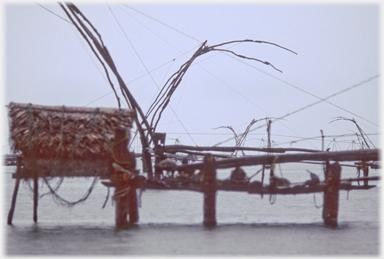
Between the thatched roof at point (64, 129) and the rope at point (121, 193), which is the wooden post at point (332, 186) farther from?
the thatched roof at point (64, 129)

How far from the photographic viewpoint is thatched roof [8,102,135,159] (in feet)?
37.2

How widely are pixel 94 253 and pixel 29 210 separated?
9.91 m

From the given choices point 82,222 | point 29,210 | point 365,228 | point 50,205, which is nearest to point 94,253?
point 82,222

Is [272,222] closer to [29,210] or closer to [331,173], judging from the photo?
[331,173]

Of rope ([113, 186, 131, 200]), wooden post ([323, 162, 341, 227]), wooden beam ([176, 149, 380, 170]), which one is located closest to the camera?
rope ([113, 186, 131, 200])

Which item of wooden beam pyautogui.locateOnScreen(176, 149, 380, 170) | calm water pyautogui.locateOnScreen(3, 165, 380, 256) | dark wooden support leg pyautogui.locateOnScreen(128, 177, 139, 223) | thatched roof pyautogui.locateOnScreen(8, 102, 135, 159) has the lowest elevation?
calm water pyautogui.locateOnScreen(3, 165, 380, 256)

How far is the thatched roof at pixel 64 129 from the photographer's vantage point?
11344 mm

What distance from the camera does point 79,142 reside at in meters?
11.3

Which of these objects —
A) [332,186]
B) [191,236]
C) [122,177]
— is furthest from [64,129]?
[332,186]

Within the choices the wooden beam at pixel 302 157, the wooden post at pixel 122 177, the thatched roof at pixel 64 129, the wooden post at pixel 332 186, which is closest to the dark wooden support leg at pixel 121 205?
the wooden post at pixel 122 177

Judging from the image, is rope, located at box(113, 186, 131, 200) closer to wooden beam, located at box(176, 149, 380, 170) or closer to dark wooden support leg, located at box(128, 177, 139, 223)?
dark wooden support leg, located at box(128, 177, 139, 223)

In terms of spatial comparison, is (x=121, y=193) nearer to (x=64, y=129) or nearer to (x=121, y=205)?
(x=121, y=205)

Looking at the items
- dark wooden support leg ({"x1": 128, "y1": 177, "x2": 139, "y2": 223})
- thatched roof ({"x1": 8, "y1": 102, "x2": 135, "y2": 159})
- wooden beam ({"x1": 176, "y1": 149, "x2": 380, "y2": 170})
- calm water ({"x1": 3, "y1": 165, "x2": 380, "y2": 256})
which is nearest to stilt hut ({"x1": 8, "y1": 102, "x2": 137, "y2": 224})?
thatched roof ({"x1": 8, "y1": 102, "x2": 135, "y2": 159})

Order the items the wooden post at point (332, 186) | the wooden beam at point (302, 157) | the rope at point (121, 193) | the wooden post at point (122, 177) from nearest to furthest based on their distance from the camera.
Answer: the wooden post at point (122, 177)
the rope at point (121, 193)
the wooden beam at point (302, 157)
the wooden post at point (332, 186)
